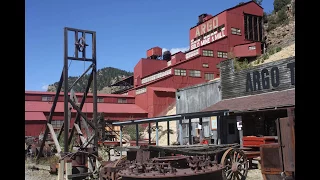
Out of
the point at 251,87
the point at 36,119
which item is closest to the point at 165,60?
the point at 36,119

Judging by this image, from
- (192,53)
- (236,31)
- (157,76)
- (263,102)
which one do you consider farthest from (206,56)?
(263,102)

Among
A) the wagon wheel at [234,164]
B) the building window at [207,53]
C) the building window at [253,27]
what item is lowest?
the wagon wheel at [234,164]

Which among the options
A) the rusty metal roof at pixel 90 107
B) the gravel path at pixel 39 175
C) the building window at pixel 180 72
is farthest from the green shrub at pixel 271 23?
the gravel path at pixel 39 175

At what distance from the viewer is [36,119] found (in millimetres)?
30453

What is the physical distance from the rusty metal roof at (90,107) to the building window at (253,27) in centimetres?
1773

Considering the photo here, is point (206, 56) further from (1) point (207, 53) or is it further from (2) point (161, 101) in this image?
(2) point (161, 101)

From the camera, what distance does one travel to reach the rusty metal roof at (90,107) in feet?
108

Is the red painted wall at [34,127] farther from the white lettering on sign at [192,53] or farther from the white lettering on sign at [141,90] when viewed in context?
the white lettering on sign at [192,53]

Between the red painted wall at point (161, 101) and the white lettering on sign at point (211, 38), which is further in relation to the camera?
the white lettering on sign at point (211, 38)

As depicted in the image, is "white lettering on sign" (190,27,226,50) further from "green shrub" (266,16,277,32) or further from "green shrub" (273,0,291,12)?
A: "green shrub" (273,0,291,12)

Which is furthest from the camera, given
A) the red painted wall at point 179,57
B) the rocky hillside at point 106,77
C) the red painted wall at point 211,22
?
the rocky hillside at point 106,77
